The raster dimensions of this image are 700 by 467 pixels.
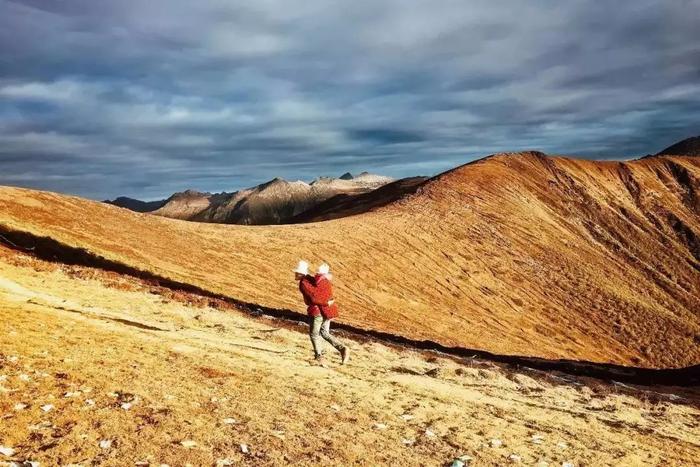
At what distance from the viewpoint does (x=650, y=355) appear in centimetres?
3778

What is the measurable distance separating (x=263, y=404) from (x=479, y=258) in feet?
121

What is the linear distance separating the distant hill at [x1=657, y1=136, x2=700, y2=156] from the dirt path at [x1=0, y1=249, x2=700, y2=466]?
153332 mm

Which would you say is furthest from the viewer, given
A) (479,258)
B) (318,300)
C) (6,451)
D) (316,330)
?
(479,258)

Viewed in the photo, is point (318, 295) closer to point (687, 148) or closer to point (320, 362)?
point (320, 362)

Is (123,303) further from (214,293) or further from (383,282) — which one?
(383,282)

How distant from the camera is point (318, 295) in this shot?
12.7 meters

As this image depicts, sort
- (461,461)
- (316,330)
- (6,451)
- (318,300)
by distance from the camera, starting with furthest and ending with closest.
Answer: (316,330) → (318,300) → (461,461) → (6,451)

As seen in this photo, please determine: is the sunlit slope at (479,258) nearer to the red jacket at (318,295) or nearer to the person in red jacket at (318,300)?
the person in red jacket at (318,300)

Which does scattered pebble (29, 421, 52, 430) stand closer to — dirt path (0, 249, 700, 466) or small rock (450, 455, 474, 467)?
dirt path (0, 249, 700, 466)

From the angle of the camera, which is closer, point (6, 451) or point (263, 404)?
point (6, 451)

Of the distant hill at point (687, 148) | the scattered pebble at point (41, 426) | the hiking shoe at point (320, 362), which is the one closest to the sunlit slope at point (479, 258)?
the hiking shoe at point (320, 362)

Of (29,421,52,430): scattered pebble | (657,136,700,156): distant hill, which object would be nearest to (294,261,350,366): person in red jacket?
(29,421,52,430): scattered pebble

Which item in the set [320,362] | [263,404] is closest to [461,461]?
[263,404]

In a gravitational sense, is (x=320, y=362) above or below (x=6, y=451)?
below
